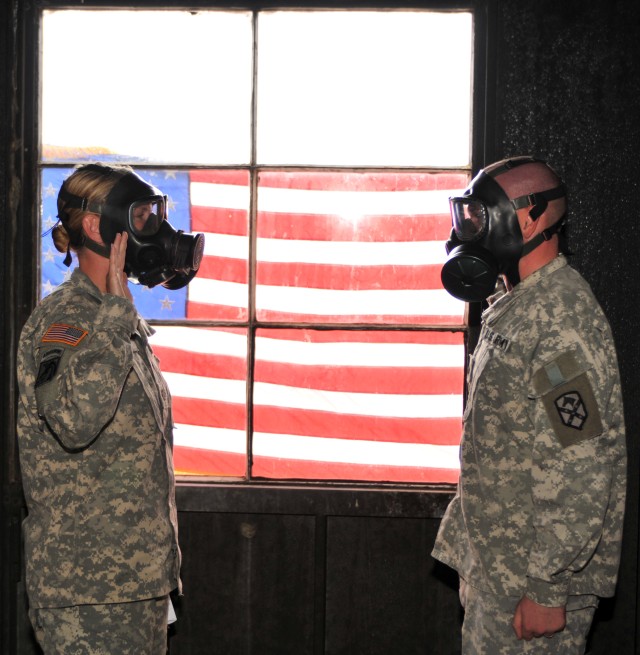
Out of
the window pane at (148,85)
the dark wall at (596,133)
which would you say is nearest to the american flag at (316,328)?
the window pane at (148,85)

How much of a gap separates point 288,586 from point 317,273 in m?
1.08

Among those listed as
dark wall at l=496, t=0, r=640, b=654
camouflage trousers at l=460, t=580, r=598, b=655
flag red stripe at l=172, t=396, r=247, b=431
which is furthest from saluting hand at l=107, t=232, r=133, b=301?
dark wall at l=496, t=0, r=640, b=654

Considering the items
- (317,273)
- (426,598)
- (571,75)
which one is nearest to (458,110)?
(571,75)

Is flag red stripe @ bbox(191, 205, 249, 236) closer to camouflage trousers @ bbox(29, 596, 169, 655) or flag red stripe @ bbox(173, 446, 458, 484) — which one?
flag red stripe @ bbox(173, 446, 458, 484)

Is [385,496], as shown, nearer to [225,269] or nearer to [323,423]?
[323,423]

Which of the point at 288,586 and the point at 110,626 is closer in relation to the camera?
the point at 110,626

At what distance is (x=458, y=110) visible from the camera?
2.97 metres

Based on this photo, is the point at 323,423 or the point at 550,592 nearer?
the point at 550,592

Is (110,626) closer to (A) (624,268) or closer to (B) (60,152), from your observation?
(B) (60,152)

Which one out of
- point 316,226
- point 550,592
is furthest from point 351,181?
point 550,592

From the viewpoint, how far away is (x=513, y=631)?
2115 millimetres

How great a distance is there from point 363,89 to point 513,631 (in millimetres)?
1816

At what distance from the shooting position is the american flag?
300 centimetres

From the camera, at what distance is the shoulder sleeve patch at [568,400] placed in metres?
1.96
